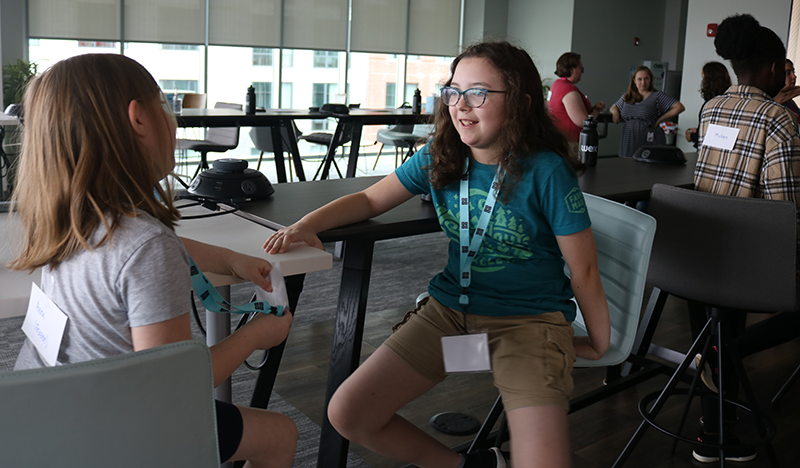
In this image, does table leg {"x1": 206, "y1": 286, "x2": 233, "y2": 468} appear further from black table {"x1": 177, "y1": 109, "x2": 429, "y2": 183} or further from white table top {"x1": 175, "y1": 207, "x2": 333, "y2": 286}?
black table {"x1": 177, "y1": 109, "x2": 429, "y2": 183}

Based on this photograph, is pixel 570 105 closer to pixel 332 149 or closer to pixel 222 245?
pixel 332 149

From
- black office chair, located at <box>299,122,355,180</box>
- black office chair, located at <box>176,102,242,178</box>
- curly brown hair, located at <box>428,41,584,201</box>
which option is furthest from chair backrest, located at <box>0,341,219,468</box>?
black office chair, located at <box>176,102,242,178</box>

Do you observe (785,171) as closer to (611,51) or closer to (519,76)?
(519,76)

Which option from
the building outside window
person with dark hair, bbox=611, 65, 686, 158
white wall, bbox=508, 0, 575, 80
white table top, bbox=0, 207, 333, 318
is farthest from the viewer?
white wall, bbox=508, 0, 575, 80

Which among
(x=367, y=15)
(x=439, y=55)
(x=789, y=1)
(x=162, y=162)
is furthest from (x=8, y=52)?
(x=789, y=1)

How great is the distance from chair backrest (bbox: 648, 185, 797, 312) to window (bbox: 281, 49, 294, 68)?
7.17m

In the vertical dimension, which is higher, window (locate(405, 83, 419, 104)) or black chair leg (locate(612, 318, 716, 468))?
window (locate(405, 83, 419, 104))

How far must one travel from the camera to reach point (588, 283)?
4.64 feet

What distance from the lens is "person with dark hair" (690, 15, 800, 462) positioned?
198cm

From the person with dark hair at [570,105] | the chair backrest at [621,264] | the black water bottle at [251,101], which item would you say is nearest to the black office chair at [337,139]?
the black water bottle at [251,101]

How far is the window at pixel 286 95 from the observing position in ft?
28.1

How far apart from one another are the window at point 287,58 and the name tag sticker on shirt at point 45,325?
7682 mm

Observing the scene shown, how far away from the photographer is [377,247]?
4473 millimetres

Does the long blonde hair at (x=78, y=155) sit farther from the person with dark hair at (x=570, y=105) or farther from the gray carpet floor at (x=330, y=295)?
the person with dark hair at (x=570, y=105)
